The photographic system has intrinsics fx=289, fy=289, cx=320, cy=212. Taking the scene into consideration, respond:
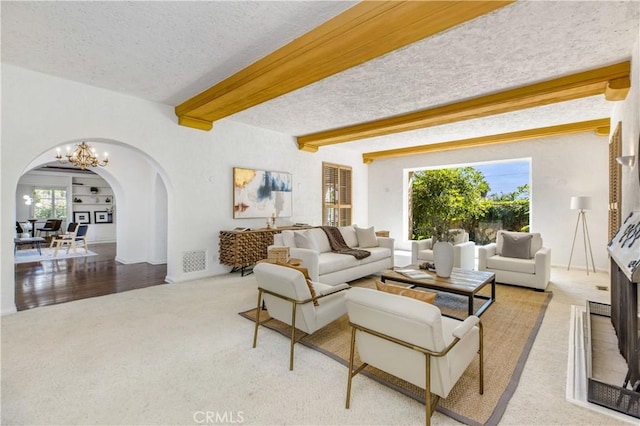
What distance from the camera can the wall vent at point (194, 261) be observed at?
5.03 m

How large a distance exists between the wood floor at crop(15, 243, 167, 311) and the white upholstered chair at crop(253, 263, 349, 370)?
3190mm

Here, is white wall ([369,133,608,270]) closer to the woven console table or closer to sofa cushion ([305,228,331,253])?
sofa cushion ([305,228,331,253])

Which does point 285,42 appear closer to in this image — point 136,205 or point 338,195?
point 338,195

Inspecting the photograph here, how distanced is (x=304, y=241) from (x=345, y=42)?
9.36 feet

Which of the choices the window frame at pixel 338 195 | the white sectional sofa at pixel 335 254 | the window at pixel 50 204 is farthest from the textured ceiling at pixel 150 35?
the window at pixel 50 204

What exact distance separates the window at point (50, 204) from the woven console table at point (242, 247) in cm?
993

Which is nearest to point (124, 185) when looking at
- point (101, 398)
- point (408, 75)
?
point (101, 398)

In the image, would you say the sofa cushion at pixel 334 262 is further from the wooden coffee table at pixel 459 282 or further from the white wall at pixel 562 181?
the white wall at pixel 562 181

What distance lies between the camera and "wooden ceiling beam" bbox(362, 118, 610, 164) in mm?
5371

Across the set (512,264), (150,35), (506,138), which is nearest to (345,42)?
(150,35)

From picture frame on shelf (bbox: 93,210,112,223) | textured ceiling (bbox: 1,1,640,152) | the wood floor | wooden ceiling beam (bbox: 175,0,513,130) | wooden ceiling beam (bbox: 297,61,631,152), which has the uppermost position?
textured ceiling (bbox: 1,1,640,152)

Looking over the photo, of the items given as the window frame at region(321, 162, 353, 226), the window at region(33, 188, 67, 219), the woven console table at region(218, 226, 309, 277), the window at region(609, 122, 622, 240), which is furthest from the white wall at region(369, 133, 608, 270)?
the window at region(33, 188, 67, 219)

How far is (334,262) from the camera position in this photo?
4.36 metres

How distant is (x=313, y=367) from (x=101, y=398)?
1477 millimetres
